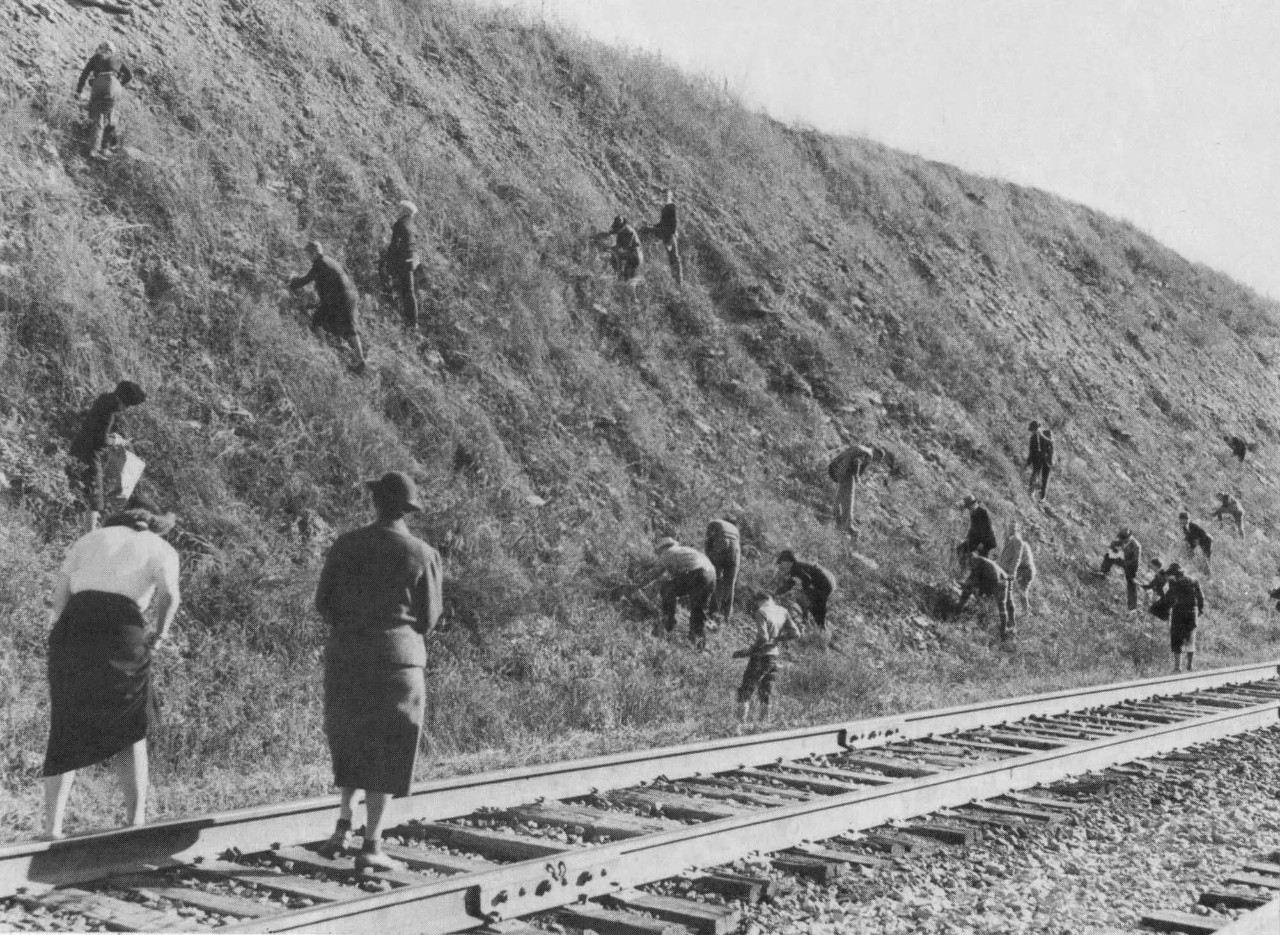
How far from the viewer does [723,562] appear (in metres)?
15.6

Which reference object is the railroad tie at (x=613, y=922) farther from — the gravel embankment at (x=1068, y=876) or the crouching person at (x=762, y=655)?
the crouching person at (x=762, y=655)

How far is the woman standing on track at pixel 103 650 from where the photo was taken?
590cm

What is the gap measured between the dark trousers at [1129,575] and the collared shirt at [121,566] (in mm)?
20075

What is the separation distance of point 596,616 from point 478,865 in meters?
8.33

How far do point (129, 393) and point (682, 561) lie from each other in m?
5.95

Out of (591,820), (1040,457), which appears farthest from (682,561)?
(1040,457)

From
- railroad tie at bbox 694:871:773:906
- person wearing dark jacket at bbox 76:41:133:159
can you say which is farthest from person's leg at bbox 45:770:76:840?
person wearing dark jacket at bbox 76:41:133:159

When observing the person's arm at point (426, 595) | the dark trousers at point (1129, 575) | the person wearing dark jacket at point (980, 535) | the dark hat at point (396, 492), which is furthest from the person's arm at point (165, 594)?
the dark trousers at point (1129, 575)

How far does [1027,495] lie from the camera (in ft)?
81.1

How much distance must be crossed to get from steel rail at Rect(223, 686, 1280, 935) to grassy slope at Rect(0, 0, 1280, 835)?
2885 millimetres

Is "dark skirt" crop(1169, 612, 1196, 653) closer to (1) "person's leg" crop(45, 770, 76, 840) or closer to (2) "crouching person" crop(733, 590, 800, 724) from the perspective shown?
(2) "crouching person" crop(733, 590, 800, 724)

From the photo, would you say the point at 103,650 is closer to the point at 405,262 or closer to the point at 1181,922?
the point at 1181,922

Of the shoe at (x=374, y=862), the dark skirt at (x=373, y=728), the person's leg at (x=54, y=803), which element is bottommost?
the shoe at (x=374, y=862)

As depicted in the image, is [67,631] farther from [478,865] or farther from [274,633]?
[274,633]
